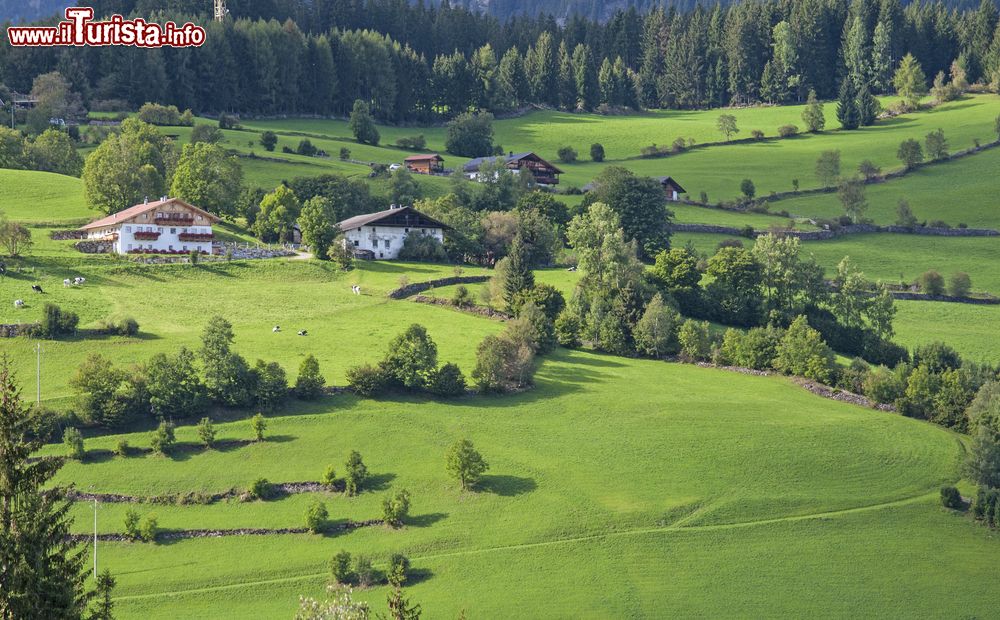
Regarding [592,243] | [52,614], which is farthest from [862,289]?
[52,614]

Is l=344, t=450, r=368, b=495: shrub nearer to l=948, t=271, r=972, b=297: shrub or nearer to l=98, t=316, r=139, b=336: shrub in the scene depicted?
l=98, t=316, r=139, b=336: shrub

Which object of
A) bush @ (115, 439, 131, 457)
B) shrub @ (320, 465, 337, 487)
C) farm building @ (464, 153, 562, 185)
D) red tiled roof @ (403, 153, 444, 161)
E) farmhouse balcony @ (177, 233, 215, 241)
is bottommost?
shrub @ (320, 465, 337, 487)

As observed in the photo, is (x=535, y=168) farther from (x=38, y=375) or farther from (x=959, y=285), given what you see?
(x=38, y=375)

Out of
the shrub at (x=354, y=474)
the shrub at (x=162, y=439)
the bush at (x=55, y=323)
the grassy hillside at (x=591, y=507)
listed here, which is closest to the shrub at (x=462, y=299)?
the grassy hillside at (x=591, y=507)

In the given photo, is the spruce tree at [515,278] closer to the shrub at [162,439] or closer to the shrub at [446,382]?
the shrub at [446,382]

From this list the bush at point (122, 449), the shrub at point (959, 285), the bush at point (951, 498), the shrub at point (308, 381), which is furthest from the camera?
the shrub at point (959, 285)

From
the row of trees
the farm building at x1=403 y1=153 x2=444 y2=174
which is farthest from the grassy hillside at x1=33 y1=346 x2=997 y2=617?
the farm building at x1=403 y1=153 x2=444 y2=174
